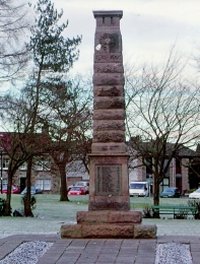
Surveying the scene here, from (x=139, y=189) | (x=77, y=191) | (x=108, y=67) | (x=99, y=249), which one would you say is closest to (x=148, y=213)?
(x=108, y=67)

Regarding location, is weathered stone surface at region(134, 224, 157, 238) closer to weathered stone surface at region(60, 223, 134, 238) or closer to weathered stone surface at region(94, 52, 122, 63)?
weathered stone surface at region(60, 223, 134, 238)

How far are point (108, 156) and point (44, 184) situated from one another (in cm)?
8670

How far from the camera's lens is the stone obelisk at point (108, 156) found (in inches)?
627

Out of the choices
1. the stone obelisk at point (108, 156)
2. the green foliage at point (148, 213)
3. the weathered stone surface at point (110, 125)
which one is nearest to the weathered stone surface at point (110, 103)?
the stone obelisk at point (108, 156)

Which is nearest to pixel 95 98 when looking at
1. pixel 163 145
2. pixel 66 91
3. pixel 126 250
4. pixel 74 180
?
pixel 126 250

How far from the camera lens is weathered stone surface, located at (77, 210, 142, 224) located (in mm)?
16031

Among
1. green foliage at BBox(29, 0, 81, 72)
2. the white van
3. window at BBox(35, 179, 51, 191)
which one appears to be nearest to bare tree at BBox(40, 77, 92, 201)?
green foliage at BBox(29, 0, 81, 72)

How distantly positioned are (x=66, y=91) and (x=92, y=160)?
2182 centimetres

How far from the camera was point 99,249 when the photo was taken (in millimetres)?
13719

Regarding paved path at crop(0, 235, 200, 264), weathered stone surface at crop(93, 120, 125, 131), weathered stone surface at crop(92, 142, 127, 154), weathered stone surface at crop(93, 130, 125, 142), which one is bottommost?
paved path at crop(0, 235, 200, 264)

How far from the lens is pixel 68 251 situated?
13406mm

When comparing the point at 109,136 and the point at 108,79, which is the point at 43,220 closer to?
Answer: the point at 109,136

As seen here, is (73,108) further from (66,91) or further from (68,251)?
(68,251)

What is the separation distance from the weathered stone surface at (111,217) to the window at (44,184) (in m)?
85.5
